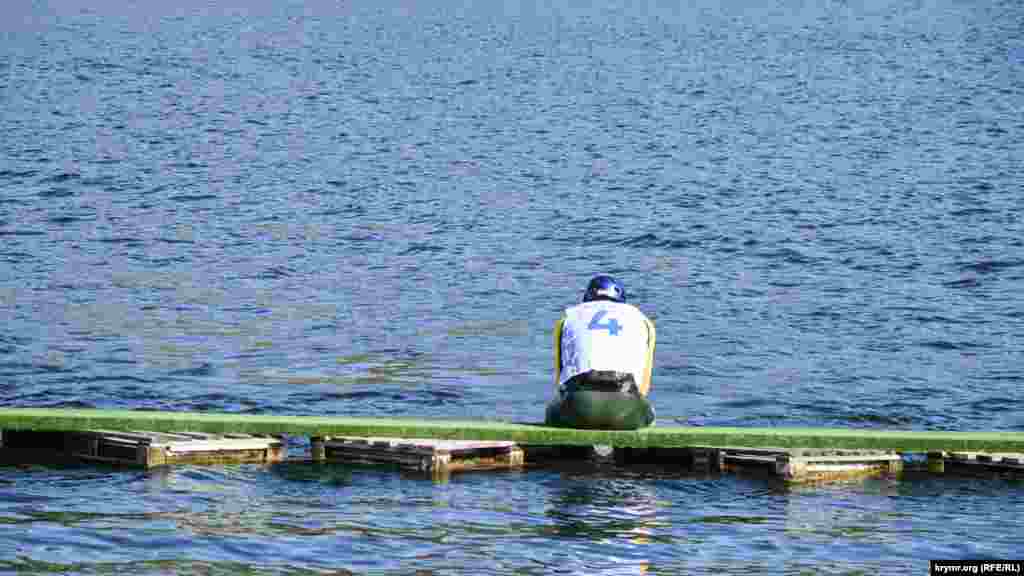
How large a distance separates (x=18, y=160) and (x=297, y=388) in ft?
114

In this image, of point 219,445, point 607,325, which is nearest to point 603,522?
point 607,325

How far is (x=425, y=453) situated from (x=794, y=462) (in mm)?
A: 4445

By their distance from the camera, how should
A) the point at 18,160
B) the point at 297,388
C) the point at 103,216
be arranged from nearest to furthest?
the point at 297,388
the point at 103,216
the point at 18,160

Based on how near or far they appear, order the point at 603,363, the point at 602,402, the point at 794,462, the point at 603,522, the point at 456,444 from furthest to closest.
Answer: the point at 456,444, the point at 794,462, the point at 602,402, the point at 603,363, the point at 603,522

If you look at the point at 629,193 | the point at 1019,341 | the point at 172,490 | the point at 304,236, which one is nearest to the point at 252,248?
the point at 304,236

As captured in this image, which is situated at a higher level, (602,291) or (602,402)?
(602,291)

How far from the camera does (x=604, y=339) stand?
20.6 m

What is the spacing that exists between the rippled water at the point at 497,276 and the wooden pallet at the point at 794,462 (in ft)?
1.31

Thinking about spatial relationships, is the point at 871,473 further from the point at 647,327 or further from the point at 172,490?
the point at 172,490

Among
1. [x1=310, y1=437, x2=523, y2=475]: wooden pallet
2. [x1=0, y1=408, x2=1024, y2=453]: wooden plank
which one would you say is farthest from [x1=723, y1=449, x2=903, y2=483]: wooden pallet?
[x1=310, y1=437, x2=523, y2=475]: wooden pallet

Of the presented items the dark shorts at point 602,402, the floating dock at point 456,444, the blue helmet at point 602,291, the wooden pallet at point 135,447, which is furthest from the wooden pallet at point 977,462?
the wooden pallet at point 135,447

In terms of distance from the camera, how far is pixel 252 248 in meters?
46.2

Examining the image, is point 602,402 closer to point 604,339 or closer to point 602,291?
point 604,339

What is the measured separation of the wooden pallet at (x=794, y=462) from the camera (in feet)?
70.4
